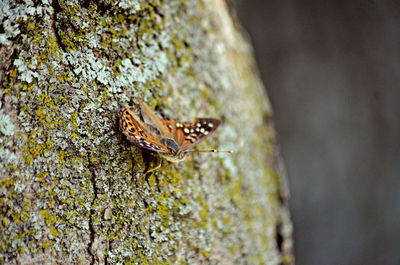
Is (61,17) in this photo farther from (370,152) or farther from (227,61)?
(370,152)

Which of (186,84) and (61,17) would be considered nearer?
(61,17)

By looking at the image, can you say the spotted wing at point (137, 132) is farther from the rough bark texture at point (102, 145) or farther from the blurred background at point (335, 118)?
the blurred background at point (335, 118)

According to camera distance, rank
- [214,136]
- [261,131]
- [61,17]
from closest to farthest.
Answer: [61,17] < [214,136] < [261,131]

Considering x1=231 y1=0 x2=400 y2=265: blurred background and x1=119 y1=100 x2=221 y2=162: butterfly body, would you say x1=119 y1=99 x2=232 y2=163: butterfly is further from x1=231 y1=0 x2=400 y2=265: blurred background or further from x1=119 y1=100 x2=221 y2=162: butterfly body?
x1=231 y1=0 x2=400 y2=265: blurred background

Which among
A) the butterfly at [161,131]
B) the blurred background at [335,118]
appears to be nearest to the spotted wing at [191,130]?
the butterfly at [161,131]

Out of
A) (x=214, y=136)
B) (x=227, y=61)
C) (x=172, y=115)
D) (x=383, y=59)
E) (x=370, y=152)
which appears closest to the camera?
(x=172, y=115)

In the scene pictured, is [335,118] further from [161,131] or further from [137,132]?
[137,132]

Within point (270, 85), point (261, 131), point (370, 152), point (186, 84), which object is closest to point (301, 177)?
point (370, 152)
